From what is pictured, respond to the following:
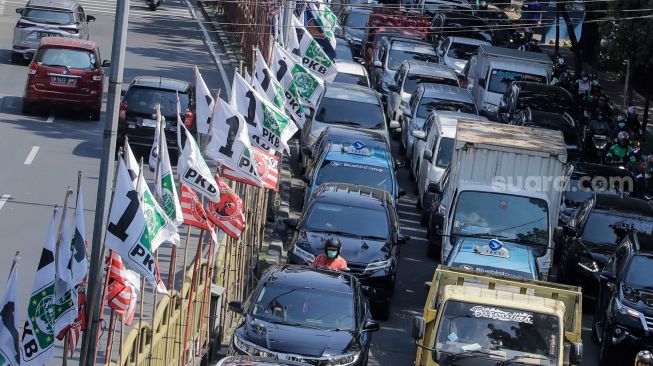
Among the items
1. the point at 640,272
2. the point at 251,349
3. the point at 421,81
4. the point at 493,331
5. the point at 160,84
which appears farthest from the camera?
the point at 421,81

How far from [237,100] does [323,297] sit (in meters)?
4.22

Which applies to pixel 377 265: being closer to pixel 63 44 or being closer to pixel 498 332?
pixel 498 332

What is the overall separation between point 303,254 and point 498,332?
5756 millimetres

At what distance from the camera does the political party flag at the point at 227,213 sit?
59.4ft

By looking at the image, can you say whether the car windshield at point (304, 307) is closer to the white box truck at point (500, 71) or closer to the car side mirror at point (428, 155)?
the car side mirror at point (428, 155)

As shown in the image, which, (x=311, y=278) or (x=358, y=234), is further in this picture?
(x=358, y=234)

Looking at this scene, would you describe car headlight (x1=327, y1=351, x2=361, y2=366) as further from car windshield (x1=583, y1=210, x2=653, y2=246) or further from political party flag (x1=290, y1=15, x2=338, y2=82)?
political party flag (x1=290, y1=15, x2=338, y2=82)

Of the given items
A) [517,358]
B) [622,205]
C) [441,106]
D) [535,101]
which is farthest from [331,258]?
[535,101]

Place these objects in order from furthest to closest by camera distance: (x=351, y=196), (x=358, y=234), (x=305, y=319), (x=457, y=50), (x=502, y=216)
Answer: (x=457, y=50)
(x=351, y=196)
(x=502, y=216)
(x=358, y=234)
(x=305, y=319)

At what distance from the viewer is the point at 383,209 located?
22.4 meters

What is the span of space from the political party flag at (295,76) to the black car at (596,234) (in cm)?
570

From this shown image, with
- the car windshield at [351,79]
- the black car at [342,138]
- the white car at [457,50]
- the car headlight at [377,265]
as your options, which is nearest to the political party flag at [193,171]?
the car headlight at [377,265]

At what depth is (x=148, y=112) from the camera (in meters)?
28.9

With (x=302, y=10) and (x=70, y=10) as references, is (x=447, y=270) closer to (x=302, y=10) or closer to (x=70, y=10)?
(x=302, y=10)
